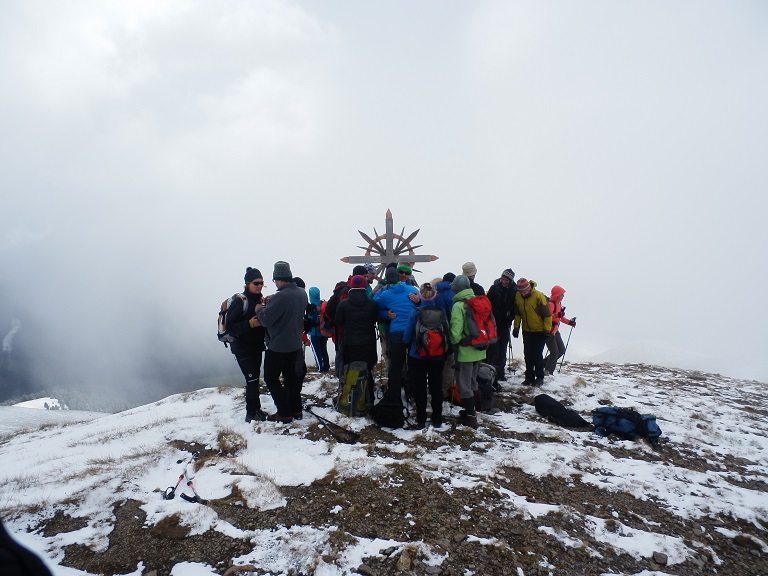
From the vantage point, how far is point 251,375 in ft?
26.5

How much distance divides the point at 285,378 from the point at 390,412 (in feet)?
7.78

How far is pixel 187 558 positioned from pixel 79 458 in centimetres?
471

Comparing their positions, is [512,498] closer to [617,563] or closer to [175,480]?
[617,563]

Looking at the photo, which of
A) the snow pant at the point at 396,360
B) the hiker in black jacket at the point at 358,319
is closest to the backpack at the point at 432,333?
the snow pant at the point at 396,360

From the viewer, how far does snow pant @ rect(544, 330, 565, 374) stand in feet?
38.6

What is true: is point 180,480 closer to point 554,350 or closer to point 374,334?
point 374,334

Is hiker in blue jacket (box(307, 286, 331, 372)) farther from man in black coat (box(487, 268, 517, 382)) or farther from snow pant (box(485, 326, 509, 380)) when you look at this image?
man in black coat (box(487, 268, 517, 382))

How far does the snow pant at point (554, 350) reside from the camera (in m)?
11.8

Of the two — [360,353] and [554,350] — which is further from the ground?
[360,353]

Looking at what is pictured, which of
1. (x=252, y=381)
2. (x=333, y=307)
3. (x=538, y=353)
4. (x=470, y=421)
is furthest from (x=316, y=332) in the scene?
(x=538, y=353)

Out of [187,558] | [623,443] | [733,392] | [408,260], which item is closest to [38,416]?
[408,260]

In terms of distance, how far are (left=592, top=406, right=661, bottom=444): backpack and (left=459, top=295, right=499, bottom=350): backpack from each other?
3.01 m

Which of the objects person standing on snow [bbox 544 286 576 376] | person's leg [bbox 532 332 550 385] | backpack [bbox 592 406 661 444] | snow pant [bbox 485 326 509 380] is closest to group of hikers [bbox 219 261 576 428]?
snow pant [bbox 485 326 509 380]

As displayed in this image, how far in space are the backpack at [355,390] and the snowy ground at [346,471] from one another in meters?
0.32
